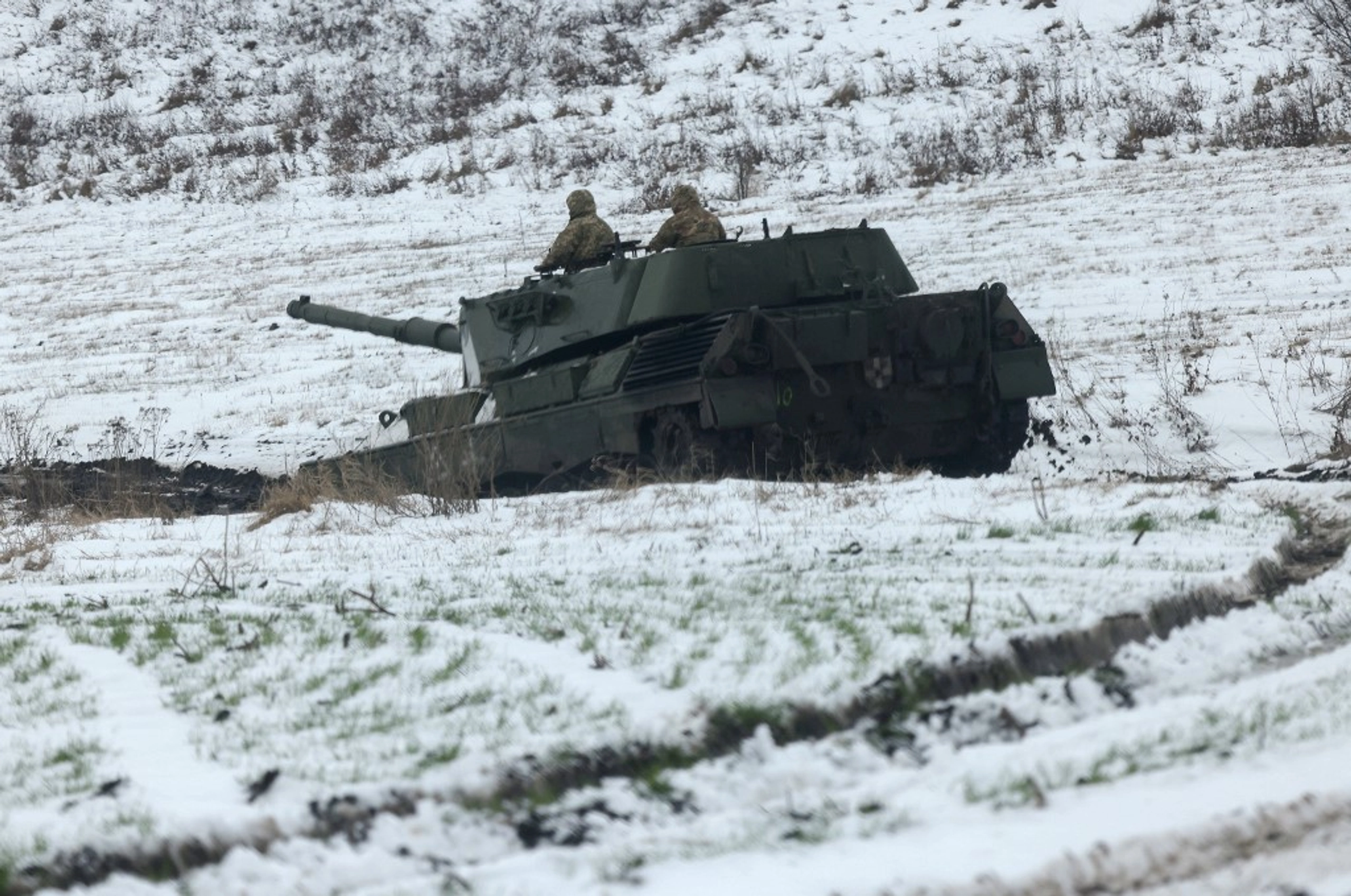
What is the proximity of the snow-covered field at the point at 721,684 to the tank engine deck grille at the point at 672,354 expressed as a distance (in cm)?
153

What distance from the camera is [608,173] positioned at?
83.0 ft

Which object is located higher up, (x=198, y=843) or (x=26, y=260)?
(x=26, y=260)

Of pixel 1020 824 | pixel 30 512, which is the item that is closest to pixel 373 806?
pixel 1020 824

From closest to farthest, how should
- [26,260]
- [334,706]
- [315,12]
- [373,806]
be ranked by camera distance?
[373,806] < [334,706] < [26,260] < [315,12]

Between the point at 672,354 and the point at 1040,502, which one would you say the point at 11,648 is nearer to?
the point at 1040,502

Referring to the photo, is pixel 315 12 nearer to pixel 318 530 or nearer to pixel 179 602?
pixel 318 530

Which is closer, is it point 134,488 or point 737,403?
point 737,403

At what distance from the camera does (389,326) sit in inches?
567

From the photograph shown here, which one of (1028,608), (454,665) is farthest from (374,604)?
(1028,608)

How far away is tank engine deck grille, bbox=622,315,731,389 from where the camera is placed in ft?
34.0

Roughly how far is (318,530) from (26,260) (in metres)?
18.4

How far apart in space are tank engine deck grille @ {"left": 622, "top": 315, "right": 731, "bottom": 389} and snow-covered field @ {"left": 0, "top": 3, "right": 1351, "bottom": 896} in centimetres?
153

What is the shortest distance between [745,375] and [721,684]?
5890 millimetres

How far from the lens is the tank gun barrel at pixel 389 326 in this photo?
1400 cm
